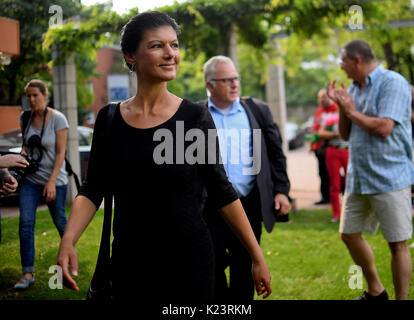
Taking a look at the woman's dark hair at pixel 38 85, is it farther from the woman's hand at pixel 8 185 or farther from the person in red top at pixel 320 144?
the person in red top at pixel 320 144

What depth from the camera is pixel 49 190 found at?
10.1ft

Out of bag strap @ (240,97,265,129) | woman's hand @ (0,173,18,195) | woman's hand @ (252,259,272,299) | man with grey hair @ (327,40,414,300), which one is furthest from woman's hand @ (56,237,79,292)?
man with grey hair @ (327,40,414,300)

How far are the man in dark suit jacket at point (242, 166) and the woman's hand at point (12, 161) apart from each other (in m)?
1.39

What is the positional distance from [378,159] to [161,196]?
2.37 metres

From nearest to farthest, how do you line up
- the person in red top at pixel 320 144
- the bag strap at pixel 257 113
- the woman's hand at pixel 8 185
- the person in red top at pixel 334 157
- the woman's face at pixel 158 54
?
the woman's face at pixel 158 54 → the woman's hand at pixel 8 185 → the bag strap at pixel 257 113 → the person in red top at pixel 334 157 → the person in red top at pixel 320 144

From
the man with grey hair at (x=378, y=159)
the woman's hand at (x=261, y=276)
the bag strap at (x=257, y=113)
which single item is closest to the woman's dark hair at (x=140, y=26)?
the woman's hand at (x=261, y=276)

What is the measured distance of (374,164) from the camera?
4.05 m

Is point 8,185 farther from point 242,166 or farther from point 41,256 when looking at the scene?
point 242,166

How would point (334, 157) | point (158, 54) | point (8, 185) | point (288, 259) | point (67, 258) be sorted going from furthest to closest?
point (334, 157)
point (288, 259)
point (8, 185)
point (158, 54)
point (67, 258)

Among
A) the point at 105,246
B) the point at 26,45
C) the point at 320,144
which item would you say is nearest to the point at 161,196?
the point at 105,246

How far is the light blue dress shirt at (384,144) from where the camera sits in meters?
4.01

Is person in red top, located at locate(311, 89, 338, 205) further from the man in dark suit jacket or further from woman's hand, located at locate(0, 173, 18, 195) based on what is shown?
woman's hand, located at locate(0, 173, 18, 195)

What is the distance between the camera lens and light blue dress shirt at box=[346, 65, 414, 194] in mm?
4012
